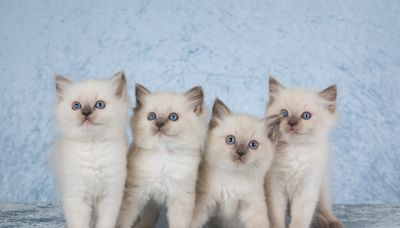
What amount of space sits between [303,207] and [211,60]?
1.91 m

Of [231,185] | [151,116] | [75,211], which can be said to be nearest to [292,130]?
[231,185]

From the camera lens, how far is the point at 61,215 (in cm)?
372

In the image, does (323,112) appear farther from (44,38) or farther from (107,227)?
(44,38)

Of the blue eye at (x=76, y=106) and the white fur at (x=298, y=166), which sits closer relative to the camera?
the blue eye at (x=76, y=106)

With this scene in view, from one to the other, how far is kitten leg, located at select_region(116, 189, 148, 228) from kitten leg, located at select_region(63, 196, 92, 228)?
0.17 m

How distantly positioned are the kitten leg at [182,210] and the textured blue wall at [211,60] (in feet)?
6.25

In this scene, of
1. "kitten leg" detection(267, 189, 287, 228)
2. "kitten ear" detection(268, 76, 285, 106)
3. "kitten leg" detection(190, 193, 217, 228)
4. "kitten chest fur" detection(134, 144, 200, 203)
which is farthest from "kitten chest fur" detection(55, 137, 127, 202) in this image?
"kitten ear" detection(268, 76, 285, 106)

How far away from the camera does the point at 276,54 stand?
4.75 m

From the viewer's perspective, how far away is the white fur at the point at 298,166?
120 inches

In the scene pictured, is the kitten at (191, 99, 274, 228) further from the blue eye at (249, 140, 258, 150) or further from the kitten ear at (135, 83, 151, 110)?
the kitten ear at (135, 83, 151, 110)

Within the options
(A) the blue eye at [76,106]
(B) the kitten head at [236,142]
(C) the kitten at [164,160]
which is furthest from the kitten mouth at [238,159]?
(A) the blue eye at [76,106]

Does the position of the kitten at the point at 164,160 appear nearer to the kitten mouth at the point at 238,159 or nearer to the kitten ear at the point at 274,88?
the kitten mouth at the point at 238,159

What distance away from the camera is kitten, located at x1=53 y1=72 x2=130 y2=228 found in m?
2.75

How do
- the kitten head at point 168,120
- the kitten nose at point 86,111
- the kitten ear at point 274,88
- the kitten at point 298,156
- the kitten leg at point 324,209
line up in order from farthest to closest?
the kitten leg at point 324,209 < the kitten ear at point 274,88 < the kitten at point 298,156 < the kitten head at point 168,120 < the kitten nose at point 86,111
